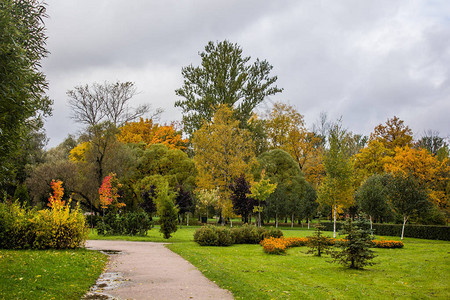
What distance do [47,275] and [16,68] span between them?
4849 mm

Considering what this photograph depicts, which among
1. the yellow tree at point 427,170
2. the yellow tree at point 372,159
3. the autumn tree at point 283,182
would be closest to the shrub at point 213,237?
the autumn tree at point 283,182

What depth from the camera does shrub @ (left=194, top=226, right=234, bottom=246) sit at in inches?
713

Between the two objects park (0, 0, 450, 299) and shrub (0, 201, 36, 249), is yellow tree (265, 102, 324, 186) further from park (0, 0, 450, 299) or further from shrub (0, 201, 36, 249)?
shrub (0, 201, 36, 249)

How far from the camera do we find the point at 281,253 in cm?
1516

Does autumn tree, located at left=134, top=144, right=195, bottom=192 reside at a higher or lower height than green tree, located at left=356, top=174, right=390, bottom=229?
higher

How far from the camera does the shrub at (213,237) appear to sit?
1811 centimetres

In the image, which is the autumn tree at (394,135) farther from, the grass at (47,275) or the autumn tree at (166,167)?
the grass at (47,275)

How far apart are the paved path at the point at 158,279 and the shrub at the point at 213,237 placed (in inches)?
190

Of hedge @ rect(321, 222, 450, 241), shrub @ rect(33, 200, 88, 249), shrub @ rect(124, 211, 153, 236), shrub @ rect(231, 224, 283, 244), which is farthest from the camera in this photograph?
hedge @ rect(321, 222, 450, 241)

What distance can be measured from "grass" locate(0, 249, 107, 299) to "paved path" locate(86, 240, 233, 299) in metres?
0.64

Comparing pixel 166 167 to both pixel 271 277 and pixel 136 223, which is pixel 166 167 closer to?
pixel 136 223

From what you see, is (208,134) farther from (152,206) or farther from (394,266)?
(394,266)

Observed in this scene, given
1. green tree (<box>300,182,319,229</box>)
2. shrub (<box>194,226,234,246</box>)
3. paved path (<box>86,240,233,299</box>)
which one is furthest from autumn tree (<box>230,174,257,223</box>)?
paved path (<box>86,240,233,299</box>)

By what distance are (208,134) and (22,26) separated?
2525 cm
